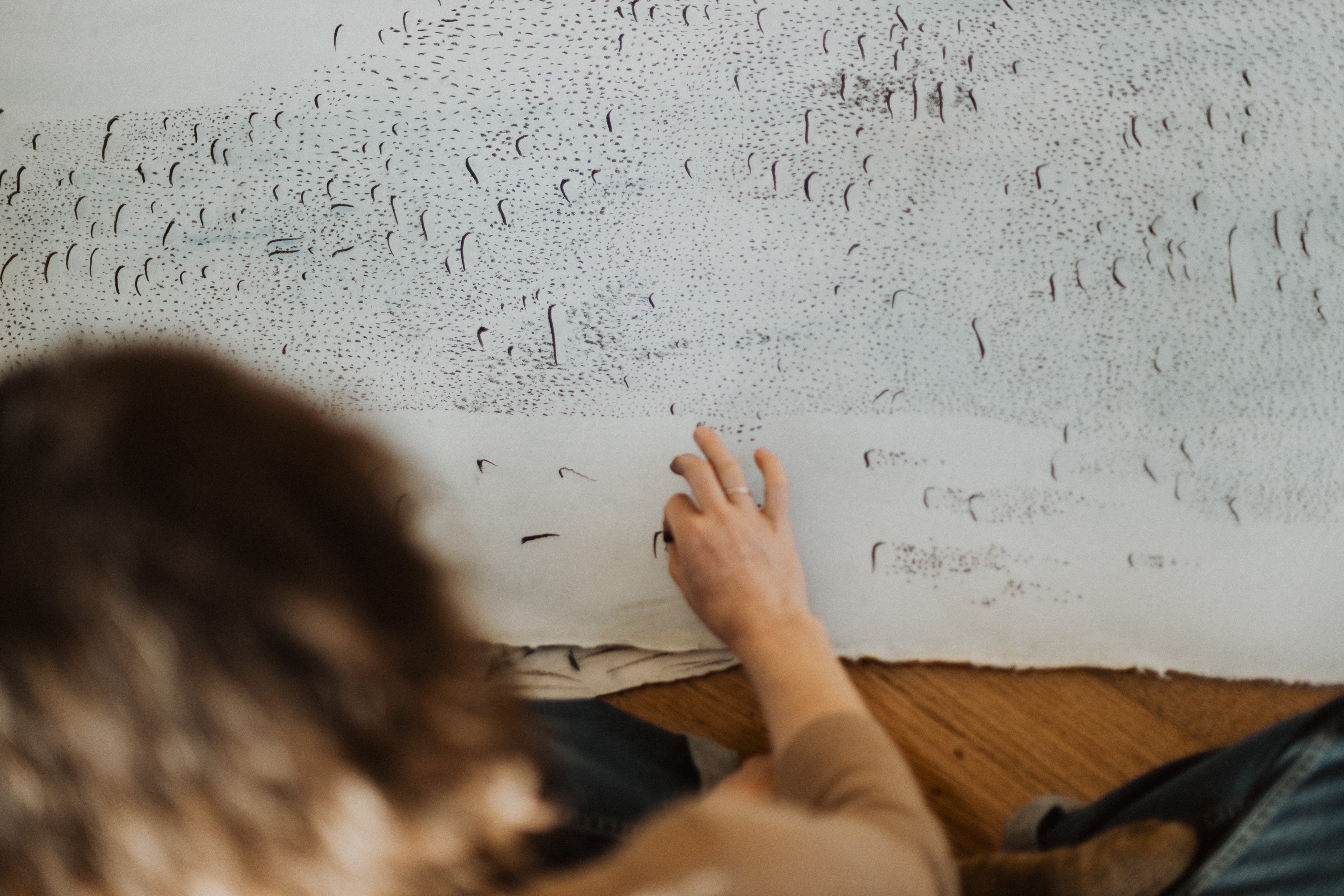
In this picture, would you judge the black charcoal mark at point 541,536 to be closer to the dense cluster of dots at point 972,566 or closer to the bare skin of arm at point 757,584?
the bare skin of arm at point 757,584

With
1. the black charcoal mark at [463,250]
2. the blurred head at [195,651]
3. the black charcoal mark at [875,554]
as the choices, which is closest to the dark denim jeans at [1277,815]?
the black charcoal mark at [875,554]

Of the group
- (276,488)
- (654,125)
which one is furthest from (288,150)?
(276,488)

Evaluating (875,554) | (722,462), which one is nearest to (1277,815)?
(875,554)

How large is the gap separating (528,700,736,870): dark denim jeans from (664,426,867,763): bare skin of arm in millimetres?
48

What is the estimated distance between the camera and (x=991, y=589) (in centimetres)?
53

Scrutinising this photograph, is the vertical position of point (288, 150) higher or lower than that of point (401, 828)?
higher

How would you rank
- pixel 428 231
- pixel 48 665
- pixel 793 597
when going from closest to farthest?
pixel 48 665
pixel 793 597
pixel 428 231

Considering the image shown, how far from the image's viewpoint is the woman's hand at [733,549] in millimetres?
487

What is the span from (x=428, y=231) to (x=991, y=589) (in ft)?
1.61

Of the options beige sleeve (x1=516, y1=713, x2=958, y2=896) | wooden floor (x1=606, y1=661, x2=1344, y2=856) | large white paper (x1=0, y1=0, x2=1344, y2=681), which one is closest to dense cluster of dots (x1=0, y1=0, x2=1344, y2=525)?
large white paper (x1=0, y1=0, x2=1344, y2=681)

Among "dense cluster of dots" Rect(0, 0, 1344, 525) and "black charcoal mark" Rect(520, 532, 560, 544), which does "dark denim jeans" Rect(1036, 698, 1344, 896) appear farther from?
"black charcoal mark" Rect(520, 532, 560, 544)

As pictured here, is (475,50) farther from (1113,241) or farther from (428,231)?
(1113,241)

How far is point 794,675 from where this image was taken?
452mm

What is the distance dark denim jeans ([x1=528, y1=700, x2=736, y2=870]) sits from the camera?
1.52ft
